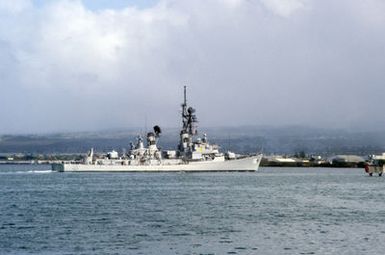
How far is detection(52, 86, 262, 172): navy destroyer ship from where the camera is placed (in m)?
156

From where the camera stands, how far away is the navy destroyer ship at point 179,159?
15625cm

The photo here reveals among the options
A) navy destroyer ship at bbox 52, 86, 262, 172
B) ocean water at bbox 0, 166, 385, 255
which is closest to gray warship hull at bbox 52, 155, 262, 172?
navy destroyer ship at bbox 52, 86, 262, 172

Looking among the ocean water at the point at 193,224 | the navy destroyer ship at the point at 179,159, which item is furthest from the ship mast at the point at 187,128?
the ocean water at the point at 193,224

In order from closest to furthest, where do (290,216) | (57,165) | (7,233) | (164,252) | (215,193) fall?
(164,252) < (7,233) < (290,216) < (215,193) < (57,165)

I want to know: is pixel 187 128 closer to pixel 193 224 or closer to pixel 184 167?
pixel 184 167

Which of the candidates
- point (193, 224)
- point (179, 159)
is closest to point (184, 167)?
point (179, 159)

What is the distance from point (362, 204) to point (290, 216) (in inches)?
588

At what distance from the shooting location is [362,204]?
71312 millimetres

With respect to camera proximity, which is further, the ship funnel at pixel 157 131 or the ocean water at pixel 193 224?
the ship funnel at pixel 157 131

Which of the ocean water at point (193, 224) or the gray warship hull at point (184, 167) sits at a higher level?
the gray warship hull at point (184, 167)

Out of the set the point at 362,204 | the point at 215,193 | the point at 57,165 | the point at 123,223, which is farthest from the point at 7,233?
the point at 57,165

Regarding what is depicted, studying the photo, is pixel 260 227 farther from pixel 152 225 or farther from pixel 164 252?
pixel 164 252

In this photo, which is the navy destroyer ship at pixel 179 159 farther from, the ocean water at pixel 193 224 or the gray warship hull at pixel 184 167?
the ocean water at pixel 193 224

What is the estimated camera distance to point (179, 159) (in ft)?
516
